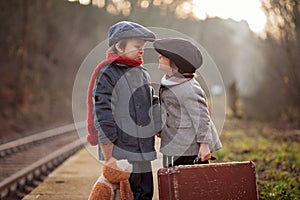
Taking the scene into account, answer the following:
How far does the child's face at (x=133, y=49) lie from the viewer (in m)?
3.54

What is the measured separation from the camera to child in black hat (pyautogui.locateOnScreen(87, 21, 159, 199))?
3434 mm

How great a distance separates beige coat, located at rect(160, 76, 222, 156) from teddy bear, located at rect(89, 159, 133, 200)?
0.39 m

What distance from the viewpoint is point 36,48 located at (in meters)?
27.4

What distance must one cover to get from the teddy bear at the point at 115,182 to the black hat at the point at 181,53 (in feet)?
Answer: 2.72

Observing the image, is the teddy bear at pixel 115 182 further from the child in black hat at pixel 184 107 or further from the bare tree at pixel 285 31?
the bare tree at pixel 285 31

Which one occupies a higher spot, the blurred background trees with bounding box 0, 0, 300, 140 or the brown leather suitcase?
the blurred background trees with bounding box 0, 0, 300, 140

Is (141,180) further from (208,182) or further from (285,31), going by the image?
(285,31)

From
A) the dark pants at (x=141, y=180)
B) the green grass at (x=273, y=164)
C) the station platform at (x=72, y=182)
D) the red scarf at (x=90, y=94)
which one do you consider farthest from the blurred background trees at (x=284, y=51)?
the dark pants at (x=141, y=180)

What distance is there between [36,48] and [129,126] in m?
25.0

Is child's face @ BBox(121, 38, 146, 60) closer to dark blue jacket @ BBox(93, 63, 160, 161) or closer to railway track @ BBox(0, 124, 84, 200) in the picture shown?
dark blue jacket @ BBox(93, 63, 160, 161)

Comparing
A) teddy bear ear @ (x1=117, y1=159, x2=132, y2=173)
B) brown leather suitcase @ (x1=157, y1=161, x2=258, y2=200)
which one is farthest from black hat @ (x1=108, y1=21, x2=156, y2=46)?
→ brown leather suitcase @ (x1=157, y1=161, x2=258, y2=200)

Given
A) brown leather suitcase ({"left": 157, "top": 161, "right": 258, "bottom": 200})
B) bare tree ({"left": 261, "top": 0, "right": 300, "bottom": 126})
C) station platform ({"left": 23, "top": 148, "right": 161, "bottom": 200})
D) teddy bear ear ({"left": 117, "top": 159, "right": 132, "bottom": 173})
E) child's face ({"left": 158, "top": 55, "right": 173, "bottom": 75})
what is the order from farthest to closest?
bare tree ({"left": 261, "top": 0, "right": 300, "bottom": 126}), station platform ({"left": 23, "top": 148, "right": 161, "bottom": 200}), child's face ({"left": 158, "top": 55, "right": 173, "bottom": 75}), teddy bear ear ({"left": 117, "top": 159, "right": 132, "bottom": 173}), brown leather suitcase ({"left": 157, "top": 161, "right": 258, "bottom": 200})

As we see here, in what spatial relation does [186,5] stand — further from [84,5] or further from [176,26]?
[84,5]

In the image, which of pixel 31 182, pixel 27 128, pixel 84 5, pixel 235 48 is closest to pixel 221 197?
pixel 31 182
